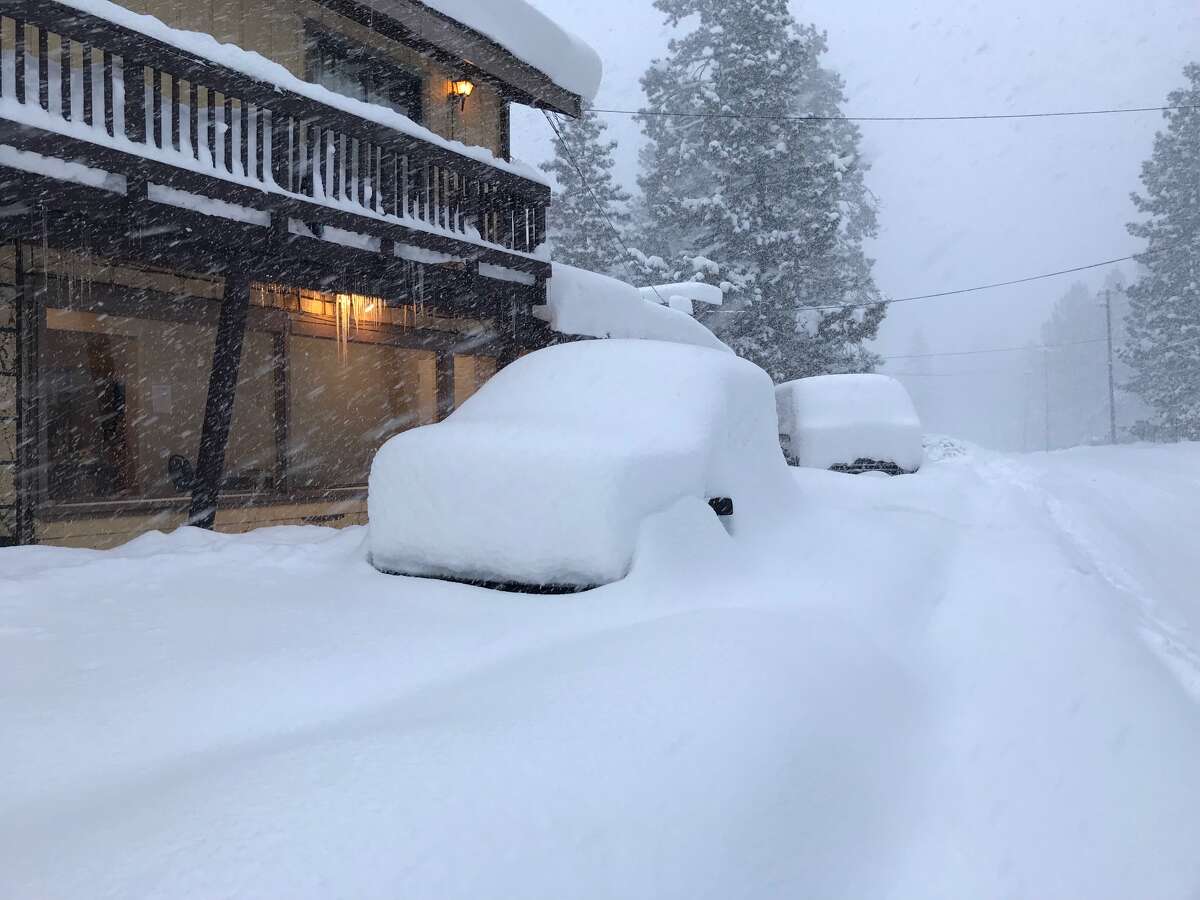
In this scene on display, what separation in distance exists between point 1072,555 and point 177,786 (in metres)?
5.98

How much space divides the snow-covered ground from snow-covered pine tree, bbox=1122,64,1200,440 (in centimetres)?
3160

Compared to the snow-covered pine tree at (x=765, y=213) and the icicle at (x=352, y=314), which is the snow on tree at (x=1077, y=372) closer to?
the snow-covered pine tree at (x=765, y=213)

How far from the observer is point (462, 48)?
9.92 metres

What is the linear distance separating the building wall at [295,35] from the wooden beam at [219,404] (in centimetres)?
364

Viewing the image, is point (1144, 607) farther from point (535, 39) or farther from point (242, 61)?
point (535, 39)

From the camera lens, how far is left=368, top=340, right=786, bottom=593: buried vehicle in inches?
148

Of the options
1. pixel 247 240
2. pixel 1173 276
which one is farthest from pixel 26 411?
pixel 1173 276

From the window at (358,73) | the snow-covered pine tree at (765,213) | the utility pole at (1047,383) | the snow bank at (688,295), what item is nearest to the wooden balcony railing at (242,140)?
the window at (358,73)

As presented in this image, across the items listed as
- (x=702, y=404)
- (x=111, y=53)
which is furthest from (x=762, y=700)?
(x=111, y=53)

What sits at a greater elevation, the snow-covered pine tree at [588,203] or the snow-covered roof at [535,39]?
the snow-covered pine tree at [588,203]

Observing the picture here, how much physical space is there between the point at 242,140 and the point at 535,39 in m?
5.34

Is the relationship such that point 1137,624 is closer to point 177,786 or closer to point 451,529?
point 451,529

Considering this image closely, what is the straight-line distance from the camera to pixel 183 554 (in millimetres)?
4926

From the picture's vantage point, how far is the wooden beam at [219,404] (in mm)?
6426
